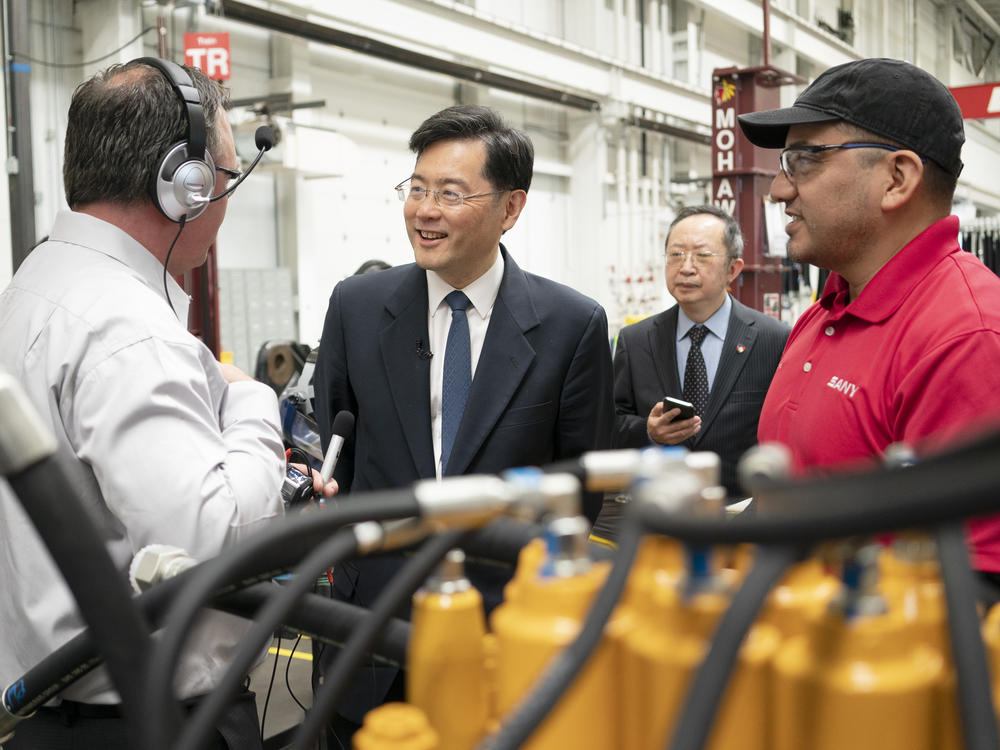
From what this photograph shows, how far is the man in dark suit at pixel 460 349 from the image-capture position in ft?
6.66

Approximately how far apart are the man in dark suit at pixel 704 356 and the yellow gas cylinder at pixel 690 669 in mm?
2500

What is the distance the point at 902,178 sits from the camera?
4.98ft

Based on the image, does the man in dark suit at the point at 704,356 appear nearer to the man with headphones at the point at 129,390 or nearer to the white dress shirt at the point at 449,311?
the white dress shirt at the point at 449,311

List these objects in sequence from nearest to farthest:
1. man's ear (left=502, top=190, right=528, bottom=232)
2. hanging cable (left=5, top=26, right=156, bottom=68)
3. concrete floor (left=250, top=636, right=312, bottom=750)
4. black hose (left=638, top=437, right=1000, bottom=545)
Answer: black hose (left=638, top=437, right=1000, bottom=545)
man's ear (left=502, top=190, right=528, bottom=232)
concrete floor (left=250, top=636, right=312, bottom=750)
hanging cable (left=5, top=26, right=156, bottom=68)

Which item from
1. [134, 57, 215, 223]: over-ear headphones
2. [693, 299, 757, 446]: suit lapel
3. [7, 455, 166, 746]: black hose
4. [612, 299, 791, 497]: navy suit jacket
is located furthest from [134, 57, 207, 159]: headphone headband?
[693, 299, 757, 446]: suit lapel

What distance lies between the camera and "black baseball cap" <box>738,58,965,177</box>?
1.49 meters

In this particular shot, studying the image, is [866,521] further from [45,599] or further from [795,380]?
[795,380]

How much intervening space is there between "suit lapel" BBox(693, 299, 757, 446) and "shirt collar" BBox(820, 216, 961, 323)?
1.59 metres

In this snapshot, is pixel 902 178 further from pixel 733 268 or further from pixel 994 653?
pixel 733 268

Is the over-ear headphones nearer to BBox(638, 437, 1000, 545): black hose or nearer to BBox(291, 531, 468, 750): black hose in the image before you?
BBox(291, 531, 468, 750): black hose

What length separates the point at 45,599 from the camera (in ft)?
3.85

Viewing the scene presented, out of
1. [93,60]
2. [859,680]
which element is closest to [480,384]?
[859,680]

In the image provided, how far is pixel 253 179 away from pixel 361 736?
7119 millimetres

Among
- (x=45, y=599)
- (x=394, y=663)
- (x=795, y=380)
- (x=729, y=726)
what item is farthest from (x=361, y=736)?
(x=795, y=380)
